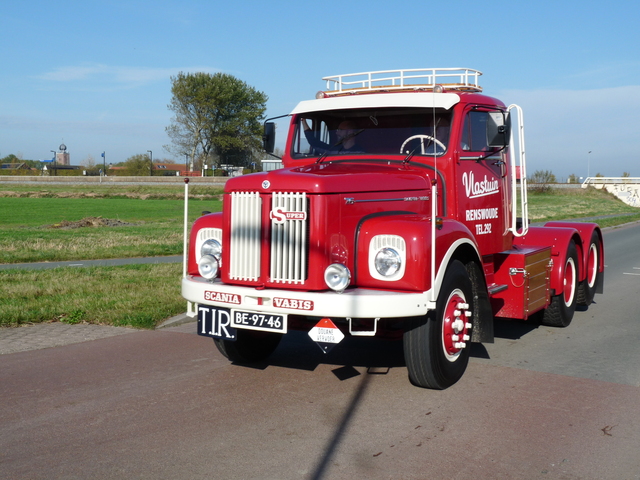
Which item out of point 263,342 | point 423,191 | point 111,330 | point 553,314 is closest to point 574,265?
point 553,314

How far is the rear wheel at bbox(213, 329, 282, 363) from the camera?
652cm

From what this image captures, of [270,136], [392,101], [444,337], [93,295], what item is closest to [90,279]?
[93,295]

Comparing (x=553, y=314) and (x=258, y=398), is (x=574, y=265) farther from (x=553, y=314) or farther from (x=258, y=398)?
(x=258, y=398)

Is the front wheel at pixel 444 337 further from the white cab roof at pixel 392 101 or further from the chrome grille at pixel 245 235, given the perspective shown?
the white cab roof at pixel 392 101

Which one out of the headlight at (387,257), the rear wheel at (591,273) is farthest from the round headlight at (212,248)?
the rear wheel at (591,273)

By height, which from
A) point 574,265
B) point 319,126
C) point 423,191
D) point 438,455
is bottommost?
point 438,455

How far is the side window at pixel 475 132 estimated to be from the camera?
6742 millimetres

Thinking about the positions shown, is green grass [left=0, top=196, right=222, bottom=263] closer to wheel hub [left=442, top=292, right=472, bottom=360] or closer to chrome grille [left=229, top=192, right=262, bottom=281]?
chrome grille [left=229, top=192, right=262, bottom=281]

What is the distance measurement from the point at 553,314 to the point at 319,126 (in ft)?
12.4

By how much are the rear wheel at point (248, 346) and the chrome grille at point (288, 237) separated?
1.24 m

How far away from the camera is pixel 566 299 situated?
8.90 metres

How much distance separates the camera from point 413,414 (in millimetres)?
5219

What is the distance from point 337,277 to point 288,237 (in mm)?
512

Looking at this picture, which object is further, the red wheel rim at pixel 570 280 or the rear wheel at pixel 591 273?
the rear wheel at pixel 591 273
